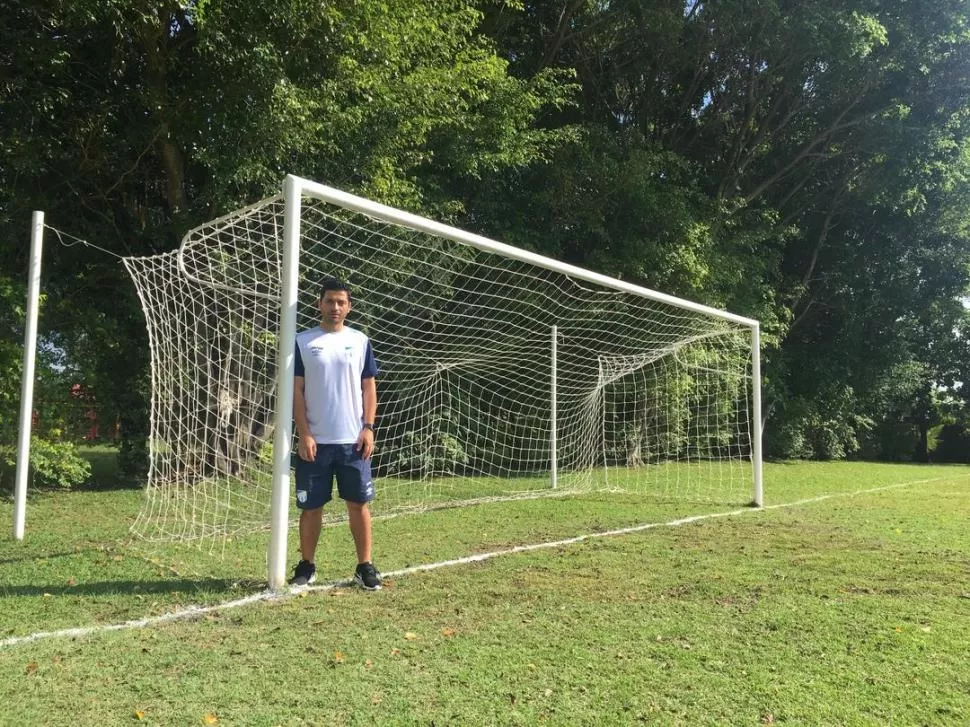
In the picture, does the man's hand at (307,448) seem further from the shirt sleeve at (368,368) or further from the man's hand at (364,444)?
the shirt sleeve at (368,368)

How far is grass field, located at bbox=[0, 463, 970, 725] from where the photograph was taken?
8.78ft

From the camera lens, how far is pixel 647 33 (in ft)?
47.9

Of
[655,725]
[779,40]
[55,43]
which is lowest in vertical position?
[655,725]

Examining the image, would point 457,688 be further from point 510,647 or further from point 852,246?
point 852,246

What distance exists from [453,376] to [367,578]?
7074 millimetres

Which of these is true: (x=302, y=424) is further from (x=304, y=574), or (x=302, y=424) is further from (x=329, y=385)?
(x=304, y=574)

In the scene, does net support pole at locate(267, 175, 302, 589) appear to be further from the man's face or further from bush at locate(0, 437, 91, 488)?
bush at locate(0, 437, 91, 488)

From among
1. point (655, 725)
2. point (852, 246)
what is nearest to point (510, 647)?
point (655, 725)

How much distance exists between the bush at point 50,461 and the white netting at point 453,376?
173 cm

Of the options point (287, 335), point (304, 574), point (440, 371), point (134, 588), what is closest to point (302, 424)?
point (287, 335)

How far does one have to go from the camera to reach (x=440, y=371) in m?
10.4

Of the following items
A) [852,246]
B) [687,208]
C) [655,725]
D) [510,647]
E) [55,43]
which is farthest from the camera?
[852,246]

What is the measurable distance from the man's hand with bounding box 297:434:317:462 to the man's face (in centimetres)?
65

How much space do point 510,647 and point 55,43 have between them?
301 inches
